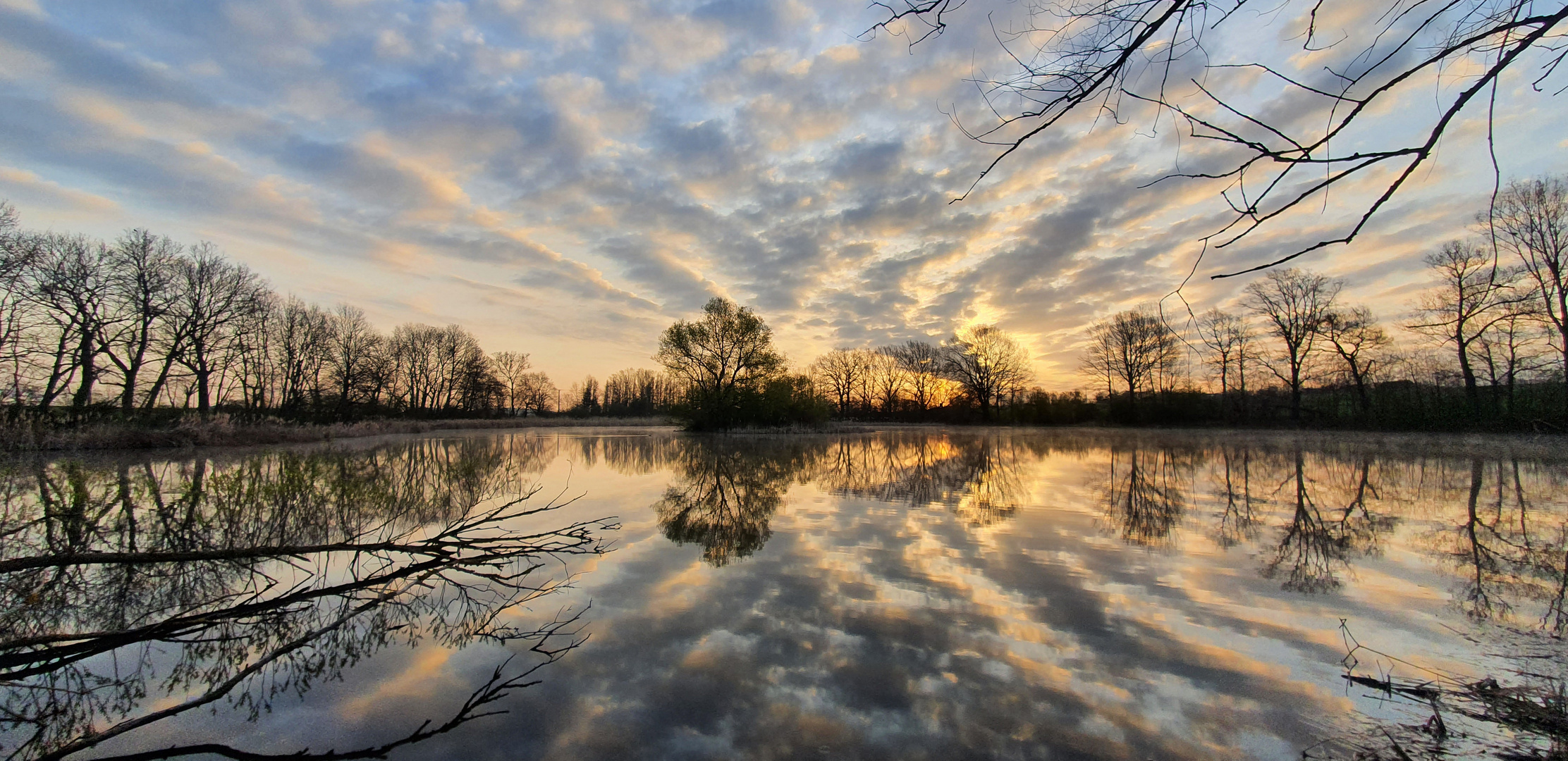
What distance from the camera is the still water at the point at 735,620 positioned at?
2.43 m

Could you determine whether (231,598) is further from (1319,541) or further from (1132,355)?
(1132,355)

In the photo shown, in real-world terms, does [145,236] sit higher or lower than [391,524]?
higher

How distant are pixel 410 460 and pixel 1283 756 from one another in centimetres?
1847

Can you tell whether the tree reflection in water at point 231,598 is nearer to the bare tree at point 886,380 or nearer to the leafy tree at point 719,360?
the leafy tree at point 719,360

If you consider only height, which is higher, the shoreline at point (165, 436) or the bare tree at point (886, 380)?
the bare tree at point (886, 380)

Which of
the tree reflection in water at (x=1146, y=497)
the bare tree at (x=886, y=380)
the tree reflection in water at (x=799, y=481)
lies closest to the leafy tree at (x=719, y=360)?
the tree reflection in water at (x=799, y=481)

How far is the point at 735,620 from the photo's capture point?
375 cm

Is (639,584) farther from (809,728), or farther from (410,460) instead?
(410,460)

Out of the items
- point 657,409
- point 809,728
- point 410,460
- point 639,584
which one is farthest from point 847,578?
point 657,409

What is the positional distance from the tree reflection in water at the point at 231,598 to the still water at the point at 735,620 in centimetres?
3

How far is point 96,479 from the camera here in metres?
9.95

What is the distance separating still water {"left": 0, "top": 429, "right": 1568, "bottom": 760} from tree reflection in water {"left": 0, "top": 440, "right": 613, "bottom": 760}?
3 cm

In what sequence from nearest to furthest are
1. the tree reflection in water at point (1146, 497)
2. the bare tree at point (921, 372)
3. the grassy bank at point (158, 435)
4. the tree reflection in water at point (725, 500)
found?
1. the tree reflection in water at point (725, 500)
2. the tree reflection in water at point (1146, 497)
3. the grassy bank at point (158, 435)
4. the bare tree at point (921, 372)

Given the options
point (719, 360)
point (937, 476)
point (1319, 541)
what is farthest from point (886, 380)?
point (1319, 541)
